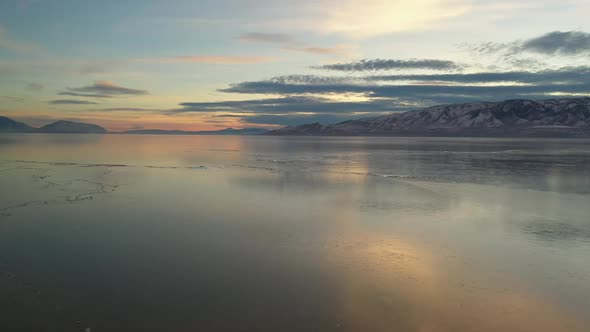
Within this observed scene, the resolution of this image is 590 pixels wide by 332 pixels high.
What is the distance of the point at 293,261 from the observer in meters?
9.33

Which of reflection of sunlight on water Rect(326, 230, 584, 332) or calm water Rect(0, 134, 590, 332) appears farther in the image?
calm water Rect(0, 134, 590, 332)

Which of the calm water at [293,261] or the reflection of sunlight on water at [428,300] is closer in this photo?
the reflection of sunlight on water at [428,300]

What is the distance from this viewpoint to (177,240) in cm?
1095

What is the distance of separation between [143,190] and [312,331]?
14.9m

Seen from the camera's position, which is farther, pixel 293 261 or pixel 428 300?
pixel 293 261

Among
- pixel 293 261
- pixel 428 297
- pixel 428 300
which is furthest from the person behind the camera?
pixel 293 261

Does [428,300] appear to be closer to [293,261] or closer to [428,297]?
[428,297]

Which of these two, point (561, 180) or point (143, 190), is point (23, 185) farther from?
point (561, 180)

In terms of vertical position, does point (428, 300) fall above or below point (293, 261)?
below

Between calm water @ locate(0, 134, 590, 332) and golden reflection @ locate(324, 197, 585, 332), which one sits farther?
calm water @ locate(0, 134, 590, 332)

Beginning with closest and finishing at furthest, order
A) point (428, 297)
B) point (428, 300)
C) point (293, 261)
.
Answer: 1. point (428, 300)
2. point (428, 297)
3. point (293, 261)

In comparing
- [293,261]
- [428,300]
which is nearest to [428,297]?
[428,300]

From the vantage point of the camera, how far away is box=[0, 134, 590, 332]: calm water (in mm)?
6691

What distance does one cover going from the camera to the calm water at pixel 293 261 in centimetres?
669
